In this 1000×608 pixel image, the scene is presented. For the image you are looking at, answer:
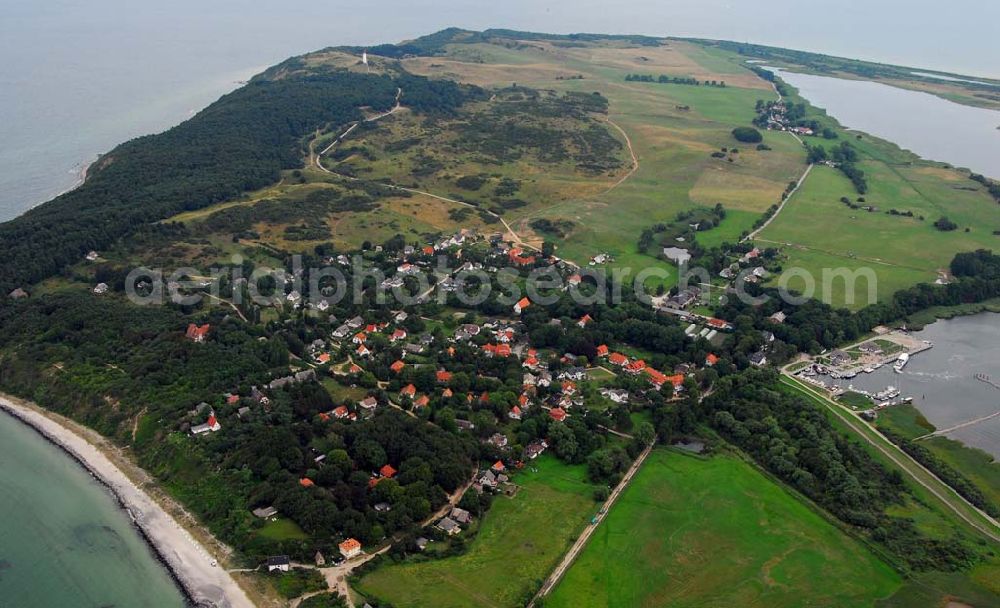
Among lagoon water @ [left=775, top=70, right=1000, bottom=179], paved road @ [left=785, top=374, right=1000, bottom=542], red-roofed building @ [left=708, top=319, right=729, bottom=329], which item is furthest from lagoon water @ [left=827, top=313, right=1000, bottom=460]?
lagoon water @ [left=775, top=70, right=1000, bottom=179]

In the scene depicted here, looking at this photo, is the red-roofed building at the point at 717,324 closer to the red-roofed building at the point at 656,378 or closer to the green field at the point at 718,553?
the red-roofed building at the point at 656,378

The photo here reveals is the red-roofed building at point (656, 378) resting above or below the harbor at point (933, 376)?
above

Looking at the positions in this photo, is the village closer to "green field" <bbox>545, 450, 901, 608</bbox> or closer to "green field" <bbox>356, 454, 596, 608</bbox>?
"green field" <bbox>356, 454, 596, 608</bbox>

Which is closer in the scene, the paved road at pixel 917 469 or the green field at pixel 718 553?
the green field at pixel 718 553

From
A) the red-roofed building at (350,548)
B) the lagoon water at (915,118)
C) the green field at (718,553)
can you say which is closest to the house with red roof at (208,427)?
the red-roofed building at (350,548)

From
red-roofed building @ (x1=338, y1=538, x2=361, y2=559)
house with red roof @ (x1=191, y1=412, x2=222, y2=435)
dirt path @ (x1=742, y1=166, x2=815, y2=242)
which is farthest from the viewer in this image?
dirt path @ (x1=742, y1=166, x2=815, y2=242)

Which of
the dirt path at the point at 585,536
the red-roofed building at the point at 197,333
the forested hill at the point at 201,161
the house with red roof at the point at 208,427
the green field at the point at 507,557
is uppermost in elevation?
the forested hill at the point at 201,161

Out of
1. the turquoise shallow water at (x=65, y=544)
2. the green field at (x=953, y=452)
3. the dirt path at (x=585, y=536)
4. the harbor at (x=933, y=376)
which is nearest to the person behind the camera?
the dirt path at (x=585, y=536)

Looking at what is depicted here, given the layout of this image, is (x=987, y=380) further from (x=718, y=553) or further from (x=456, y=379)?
(x=456, y=379)
